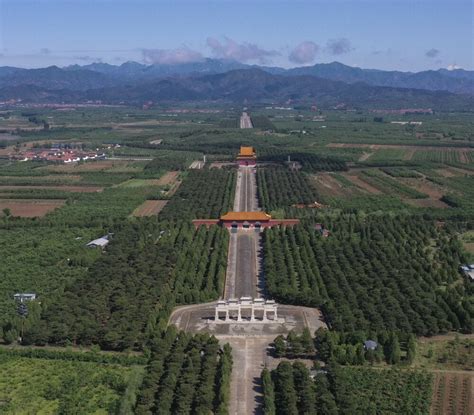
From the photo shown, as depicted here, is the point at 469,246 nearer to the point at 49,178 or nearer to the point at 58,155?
the point at 49,178

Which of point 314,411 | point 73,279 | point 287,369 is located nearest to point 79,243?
point 73,279

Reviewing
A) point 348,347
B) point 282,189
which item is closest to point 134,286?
point 348,347

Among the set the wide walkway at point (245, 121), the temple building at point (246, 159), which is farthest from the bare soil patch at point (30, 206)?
the wide walkway at point (245, 121)

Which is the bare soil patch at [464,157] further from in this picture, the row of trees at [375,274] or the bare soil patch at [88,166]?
the bare soil patch at [88,166]

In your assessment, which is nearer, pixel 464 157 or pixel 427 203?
pixel 427 203

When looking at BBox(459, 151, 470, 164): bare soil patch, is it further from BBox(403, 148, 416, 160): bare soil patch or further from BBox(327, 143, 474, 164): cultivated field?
BBox(403, 148, 416, 160): bare soil patch

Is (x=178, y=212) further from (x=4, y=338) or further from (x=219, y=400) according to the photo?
(x=219, y=400)
